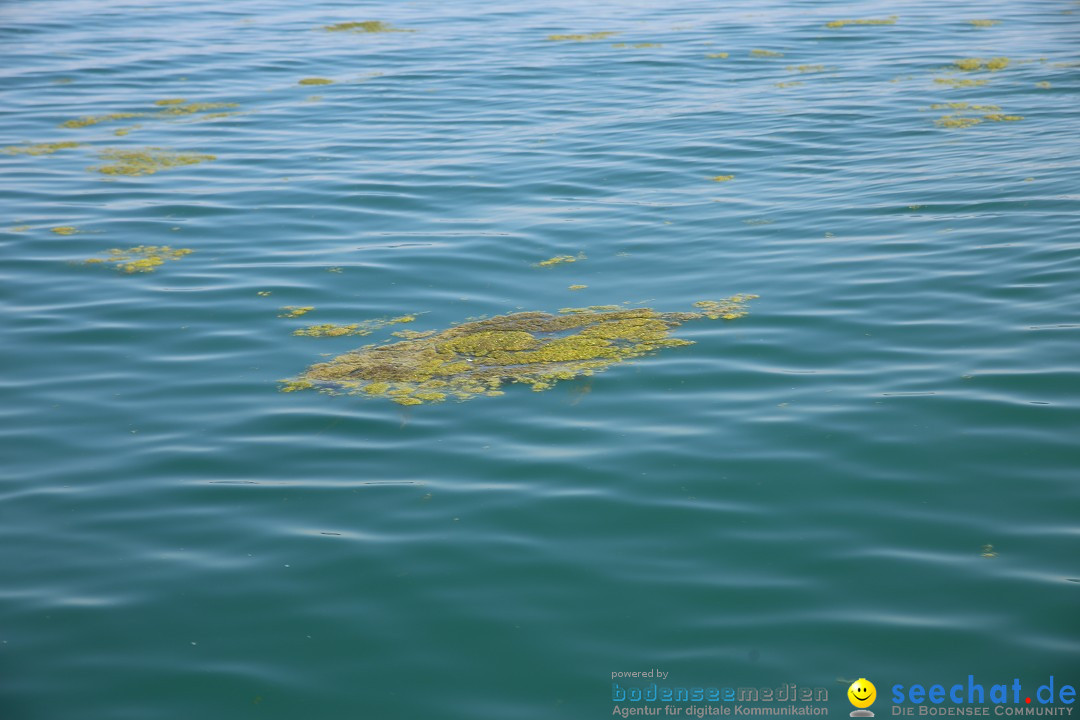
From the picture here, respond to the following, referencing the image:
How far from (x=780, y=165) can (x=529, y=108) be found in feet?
11.7

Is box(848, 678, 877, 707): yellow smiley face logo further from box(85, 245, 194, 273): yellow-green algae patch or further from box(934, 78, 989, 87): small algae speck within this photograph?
box(934, 78, 989, 87): small algae speck

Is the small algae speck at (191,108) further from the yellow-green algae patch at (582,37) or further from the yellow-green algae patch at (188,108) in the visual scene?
the yellow-green algae patch at (582,37)

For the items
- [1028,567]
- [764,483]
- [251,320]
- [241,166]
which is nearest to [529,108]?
[241,166]

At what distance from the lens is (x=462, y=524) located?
438cm

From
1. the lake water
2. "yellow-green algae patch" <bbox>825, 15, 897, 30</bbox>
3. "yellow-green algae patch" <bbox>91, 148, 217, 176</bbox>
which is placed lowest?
the lake water

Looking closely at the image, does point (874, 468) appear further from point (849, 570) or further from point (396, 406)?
Answer: point (396, 406)

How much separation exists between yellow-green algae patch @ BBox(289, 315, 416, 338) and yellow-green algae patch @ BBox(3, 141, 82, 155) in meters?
5.81

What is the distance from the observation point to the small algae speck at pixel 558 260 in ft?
24.0

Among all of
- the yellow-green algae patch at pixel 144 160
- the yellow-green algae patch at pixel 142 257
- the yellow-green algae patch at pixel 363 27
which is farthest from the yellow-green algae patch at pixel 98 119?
the yellow-green algae patch at pixel 363 27

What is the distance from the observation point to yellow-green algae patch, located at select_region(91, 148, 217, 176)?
32.9 ft

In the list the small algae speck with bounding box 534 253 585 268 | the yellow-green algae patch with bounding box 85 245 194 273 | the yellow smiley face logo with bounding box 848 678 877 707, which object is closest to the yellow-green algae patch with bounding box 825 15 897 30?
the small algae speck with bounding box 534 253 585 268

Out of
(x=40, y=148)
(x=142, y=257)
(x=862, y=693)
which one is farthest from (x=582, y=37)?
(x=862, y=693)

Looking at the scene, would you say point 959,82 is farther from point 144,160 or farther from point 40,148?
point 40,148

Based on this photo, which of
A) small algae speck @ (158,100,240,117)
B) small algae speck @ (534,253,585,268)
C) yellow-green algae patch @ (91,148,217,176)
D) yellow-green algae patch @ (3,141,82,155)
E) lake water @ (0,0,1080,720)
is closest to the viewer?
lake water @ (0,0,1080,720)
